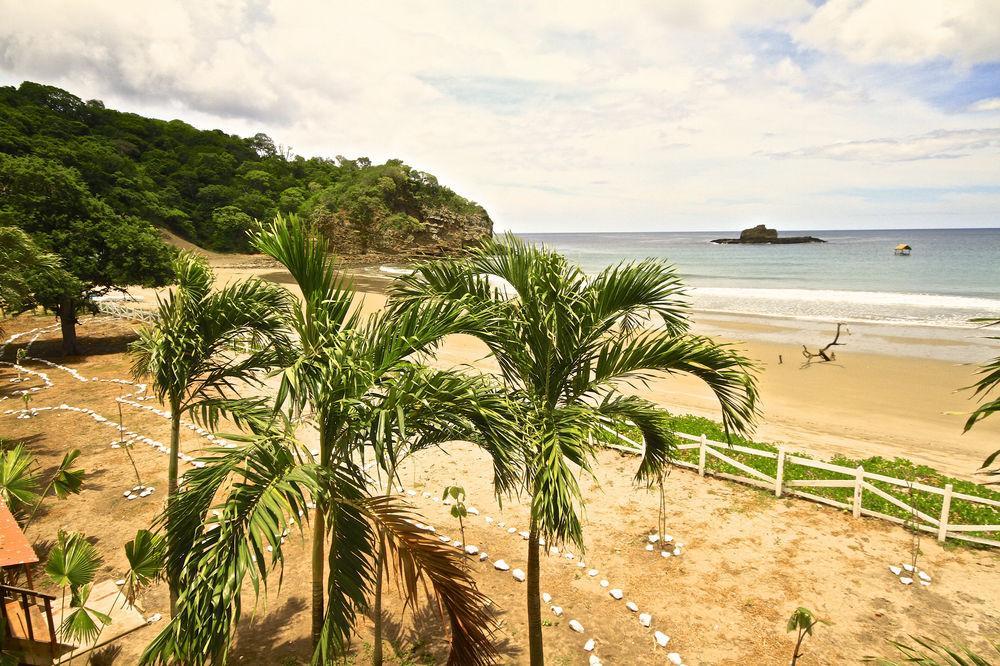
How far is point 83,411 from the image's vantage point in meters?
13.2

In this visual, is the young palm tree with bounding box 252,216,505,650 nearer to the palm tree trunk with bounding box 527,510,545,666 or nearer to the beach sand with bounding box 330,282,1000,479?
the palm tree trunk with bounding box 527,510,545,666

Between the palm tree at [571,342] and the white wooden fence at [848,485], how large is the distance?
9.03 feet

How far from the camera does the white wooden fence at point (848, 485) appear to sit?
27.0ft

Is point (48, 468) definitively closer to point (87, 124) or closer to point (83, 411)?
point (83, 411)

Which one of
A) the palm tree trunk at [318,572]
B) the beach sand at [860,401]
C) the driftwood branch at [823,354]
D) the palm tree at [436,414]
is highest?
the palm tree at [436,414]

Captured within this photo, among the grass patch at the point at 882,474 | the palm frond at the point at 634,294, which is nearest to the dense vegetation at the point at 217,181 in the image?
the grass patch at the point at 882,474

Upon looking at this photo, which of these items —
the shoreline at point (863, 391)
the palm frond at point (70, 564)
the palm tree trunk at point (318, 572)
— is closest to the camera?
the palm tree trunk at point (318, 572)

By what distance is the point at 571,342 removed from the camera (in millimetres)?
4926

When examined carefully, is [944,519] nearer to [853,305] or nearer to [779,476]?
[779,476]

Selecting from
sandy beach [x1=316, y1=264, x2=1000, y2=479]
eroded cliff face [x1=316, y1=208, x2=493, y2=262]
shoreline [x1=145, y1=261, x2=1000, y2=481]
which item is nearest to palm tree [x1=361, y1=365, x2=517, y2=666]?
sandy beach [x1=316, y1=264, x2=1000, y2=479]

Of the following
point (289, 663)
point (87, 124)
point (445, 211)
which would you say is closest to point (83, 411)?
point (289, 663)

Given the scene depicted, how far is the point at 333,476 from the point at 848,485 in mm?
9493

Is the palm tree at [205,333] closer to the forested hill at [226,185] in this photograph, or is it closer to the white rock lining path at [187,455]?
the white rock lining path at [187,455]

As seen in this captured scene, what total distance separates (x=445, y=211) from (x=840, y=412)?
2348 inches
